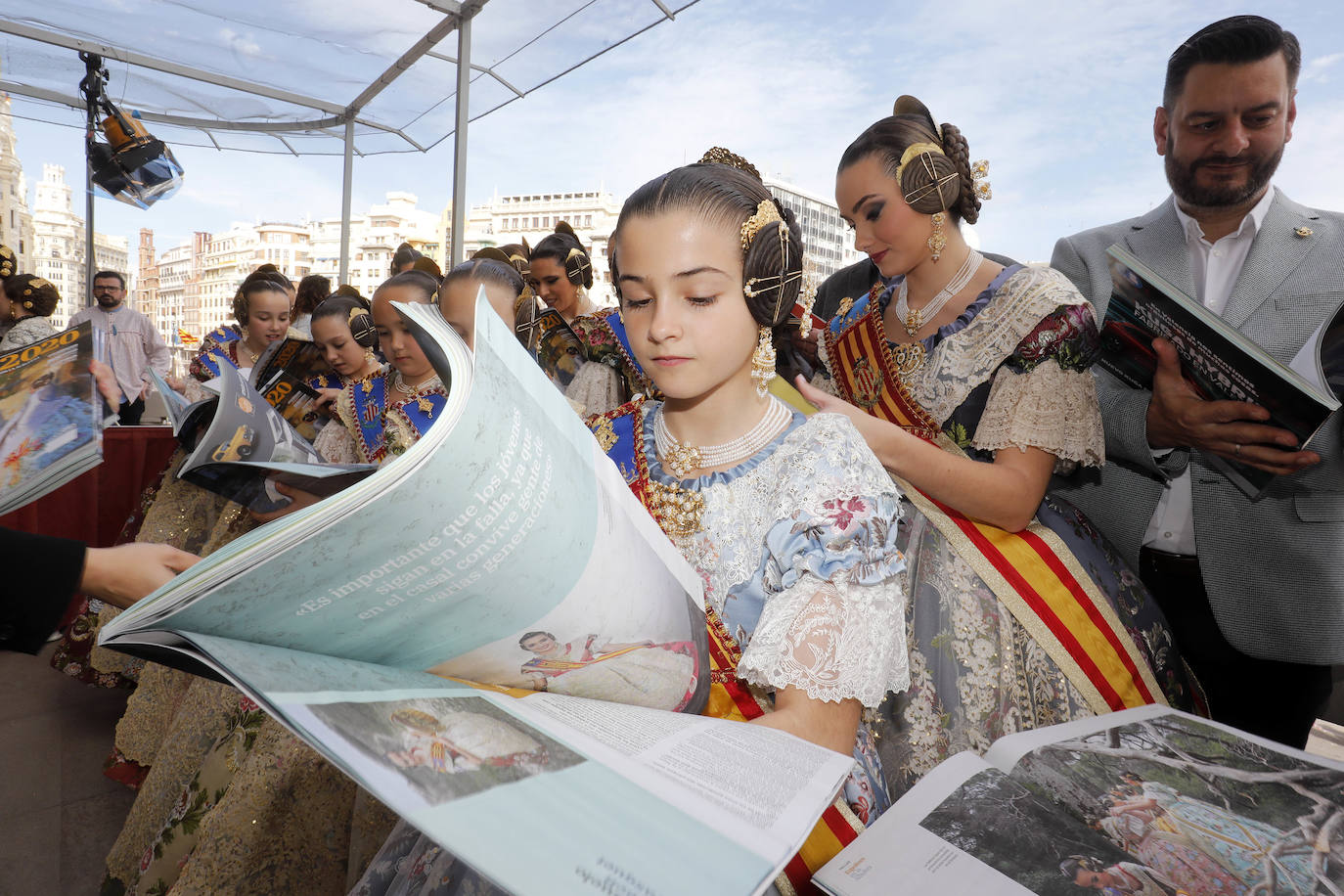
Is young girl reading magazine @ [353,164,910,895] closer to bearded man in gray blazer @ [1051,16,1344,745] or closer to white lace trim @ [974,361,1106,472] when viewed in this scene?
white lace trim @ [974,361,1106,472]

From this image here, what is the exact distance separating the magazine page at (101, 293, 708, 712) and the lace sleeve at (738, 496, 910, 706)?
0.39 feet

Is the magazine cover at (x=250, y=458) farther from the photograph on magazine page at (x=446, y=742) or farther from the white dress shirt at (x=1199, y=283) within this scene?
the white dress shirt at (x=1199, y=283)

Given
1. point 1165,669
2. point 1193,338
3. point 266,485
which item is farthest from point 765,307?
point 1165,669

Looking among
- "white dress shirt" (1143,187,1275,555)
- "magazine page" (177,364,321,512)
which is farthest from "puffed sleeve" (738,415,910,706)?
"white dress shirt" (1143,187,1275,555)

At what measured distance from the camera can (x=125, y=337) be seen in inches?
216

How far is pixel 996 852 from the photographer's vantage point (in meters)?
0.63

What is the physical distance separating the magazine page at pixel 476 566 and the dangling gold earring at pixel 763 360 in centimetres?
38

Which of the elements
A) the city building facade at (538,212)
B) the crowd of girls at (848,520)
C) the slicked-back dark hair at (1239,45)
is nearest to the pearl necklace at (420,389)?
the crowd of girls at (848,520)

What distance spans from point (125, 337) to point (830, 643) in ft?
20.9

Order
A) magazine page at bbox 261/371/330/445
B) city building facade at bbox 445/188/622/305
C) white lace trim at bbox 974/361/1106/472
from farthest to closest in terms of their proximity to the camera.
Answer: city building facade at bbox 445/188/622/305 → magazine page at bbox 261/371/330/445 → white lace trim at bbox 974/361/1106/472

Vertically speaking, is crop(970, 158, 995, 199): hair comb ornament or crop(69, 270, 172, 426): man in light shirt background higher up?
crop(970, 158, 995, 199): hair comb ornament

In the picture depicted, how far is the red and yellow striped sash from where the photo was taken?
1.21m

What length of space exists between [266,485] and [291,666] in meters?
0.72

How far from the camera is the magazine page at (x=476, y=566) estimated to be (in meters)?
0.46
